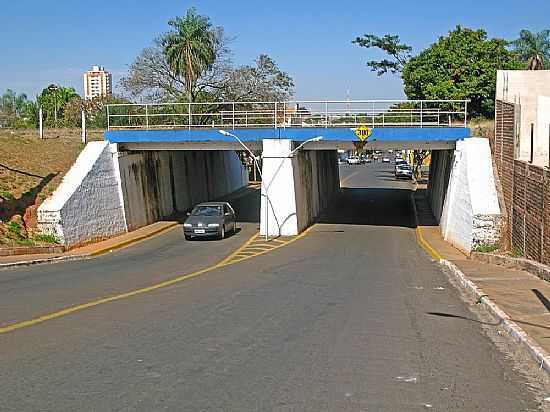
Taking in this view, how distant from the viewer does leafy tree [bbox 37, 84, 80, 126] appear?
9784 centimetres

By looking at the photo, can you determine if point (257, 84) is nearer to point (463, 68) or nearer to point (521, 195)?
point (463, 68)

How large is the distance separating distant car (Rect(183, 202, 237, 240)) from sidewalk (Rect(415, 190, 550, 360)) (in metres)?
13.0

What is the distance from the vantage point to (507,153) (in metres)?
28.5

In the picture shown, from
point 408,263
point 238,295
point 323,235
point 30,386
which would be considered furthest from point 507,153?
point 30,386

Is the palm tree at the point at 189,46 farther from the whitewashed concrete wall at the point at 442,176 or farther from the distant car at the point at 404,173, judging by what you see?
the distant car at the point at 404,173

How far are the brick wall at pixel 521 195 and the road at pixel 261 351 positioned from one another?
325cm

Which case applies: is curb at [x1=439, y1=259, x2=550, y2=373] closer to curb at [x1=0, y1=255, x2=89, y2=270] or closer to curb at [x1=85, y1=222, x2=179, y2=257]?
curb at [x1=0, y1=255, x2=89, y2=270]

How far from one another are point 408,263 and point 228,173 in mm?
36396

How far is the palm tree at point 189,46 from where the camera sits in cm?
5534

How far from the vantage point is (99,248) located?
→ 31125mm

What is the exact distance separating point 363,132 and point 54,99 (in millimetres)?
72485

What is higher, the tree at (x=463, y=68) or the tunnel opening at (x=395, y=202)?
the tree at (x=463, y=68)

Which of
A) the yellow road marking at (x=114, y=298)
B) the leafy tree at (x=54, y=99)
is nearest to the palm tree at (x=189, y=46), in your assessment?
the yellow road marking at (x=114, y=298)

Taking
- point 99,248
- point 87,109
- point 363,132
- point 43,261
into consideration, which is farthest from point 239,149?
point 87,109
